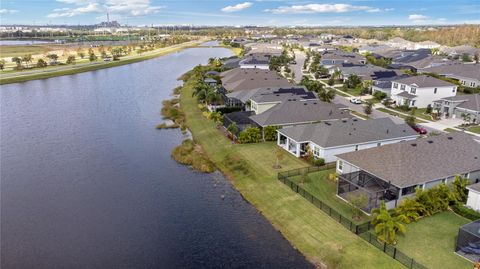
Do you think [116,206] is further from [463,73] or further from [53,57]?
[53,57]

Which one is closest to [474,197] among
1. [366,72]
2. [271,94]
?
[271,94]

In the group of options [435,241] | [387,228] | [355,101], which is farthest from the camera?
[355,101]

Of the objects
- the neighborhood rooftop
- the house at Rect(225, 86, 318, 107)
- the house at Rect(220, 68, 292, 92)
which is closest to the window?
the house at Rect(225, 86, 318, 107)

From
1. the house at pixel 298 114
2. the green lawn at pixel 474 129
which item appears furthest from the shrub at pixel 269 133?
the green lawn at pixel 474 129

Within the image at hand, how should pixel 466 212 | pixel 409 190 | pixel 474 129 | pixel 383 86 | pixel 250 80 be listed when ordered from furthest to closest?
pixel 383 86
pixel 250 80
pixel 474 129
pixel 409 190
pixel 466 212

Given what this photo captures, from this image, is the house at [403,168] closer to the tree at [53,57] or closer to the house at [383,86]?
the house at [383,86]

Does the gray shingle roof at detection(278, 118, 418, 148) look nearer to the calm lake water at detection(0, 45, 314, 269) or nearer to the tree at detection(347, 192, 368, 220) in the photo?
the tree at detection(347, 192, 368, 220)
